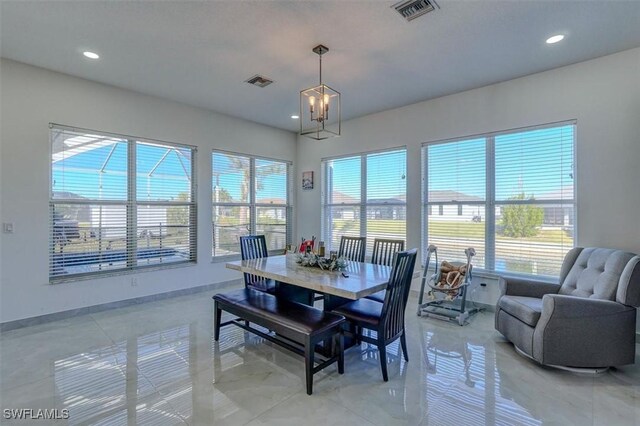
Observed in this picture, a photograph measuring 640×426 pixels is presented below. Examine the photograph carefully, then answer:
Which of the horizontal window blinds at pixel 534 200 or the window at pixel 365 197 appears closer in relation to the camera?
the horizontal window blinds at pixel 534 200

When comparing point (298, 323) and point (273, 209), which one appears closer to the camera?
point (298, 323)

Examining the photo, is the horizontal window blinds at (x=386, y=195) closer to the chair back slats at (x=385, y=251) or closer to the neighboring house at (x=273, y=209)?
the chair back slats at (x=385, y=251)

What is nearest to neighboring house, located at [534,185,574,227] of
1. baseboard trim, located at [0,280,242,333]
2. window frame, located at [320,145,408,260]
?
window frame, located at [320,145,408,260]

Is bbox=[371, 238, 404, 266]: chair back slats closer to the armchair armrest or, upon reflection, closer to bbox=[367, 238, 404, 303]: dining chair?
bbox=[367, 238, 404, 303]: dining chair

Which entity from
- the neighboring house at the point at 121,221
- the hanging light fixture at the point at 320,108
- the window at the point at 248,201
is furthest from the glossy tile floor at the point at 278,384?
the window at the point at 248,201

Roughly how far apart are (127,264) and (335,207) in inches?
147

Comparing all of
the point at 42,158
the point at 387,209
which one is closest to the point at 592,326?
the point at 387,209

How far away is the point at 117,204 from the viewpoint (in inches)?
175

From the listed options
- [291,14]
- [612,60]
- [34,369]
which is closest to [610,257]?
[612,60]

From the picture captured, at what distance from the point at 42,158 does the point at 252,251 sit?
9.24 ft

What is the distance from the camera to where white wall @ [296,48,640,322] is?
333 cm

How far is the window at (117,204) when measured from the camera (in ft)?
13.1

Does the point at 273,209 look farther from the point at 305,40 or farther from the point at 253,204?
the point at 305,40

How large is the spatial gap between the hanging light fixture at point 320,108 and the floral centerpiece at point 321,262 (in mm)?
1284
